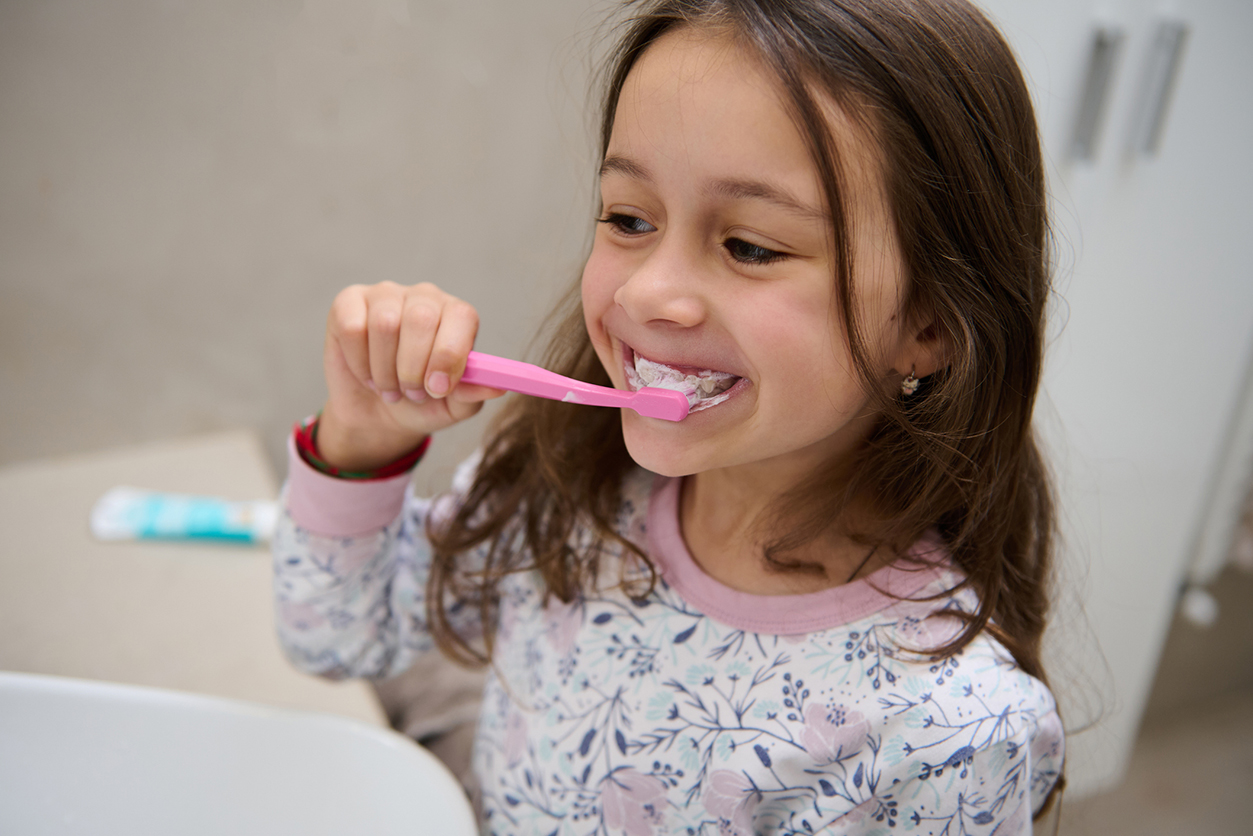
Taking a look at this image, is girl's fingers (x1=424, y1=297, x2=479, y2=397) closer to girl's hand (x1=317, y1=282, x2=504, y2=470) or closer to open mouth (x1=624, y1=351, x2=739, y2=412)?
girl's hand (x1=317, y1=282, x2=504, y2=470)

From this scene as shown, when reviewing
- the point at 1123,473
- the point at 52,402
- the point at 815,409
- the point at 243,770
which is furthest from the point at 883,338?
Result: the point at 52,402

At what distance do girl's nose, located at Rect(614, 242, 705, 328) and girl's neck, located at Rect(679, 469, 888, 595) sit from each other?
16 cm

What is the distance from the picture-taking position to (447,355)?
43 centimetres

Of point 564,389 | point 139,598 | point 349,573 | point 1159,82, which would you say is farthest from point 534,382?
point 1159,82

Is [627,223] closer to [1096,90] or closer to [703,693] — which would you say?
[703,693]

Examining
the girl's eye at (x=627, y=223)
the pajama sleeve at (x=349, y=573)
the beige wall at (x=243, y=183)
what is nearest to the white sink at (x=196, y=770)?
the pajama sleeve at (x=349, y=573)

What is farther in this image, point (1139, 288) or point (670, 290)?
point (1139, 288)

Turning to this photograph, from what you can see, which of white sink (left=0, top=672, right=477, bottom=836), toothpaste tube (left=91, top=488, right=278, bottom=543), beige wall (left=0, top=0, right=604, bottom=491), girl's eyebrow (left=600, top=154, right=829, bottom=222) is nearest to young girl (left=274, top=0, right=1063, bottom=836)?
girl's eyebrow (left=600, top=154, right=829, bottom=222)

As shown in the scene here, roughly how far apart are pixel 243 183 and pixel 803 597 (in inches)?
28.7

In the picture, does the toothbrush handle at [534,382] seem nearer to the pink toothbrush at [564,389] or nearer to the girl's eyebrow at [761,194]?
the pink toothbrush at [564,389]

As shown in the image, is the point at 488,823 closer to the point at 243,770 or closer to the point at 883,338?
the point at 243,770

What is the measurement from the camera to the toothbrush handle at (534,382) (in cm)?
41

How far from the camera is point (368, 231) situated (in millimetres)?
A: 905

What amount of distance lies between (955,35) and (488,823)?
55cm
